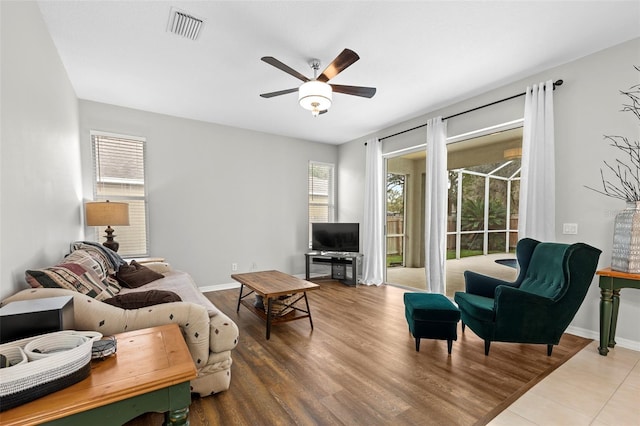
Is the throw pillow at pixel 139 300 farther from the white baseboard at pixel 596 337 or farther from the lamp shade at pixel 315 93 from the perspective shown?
the white baseboard at pixel 596 337

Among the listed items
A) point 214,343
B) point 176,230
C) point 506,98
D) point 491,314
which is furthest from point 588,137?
point 176,230

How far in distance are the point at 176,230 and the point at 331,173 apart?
131 inches

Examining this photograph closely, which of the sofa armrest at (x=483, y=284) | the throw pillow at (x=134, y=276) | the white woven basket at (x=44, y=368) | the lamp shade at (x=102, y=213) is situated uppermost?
the lamp shade at (x=102, y=213)

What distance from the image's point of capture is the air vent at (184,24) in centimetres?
216

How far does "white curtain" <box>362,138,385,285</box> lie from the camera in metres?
5.05

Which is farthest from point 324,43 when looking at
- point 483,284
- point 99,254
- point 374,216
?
point 374,216

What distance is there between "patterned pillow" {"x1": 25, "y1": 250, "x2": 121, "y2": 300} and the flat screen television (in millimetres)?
3520

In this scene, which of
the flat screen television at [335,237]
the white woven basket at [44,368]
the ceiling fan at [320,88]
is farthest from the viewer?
the flat screen television at [335,237]

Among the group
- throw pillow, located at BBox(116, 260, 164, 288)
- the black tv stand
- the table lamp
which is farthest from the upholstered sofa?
the black tv stand

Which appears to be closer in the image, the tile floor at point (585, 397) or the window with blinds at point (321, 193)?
the tile floor at point (585, 397)

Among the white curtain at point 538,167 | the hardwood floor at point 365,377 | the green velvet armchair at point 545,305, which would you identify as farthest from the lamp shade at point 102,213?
the white curtain at point 538,167

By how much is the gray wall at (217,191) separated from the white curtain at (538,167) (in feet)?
12.2

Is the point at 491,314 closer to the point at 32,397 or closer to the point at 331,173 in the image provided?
the point at 32,397

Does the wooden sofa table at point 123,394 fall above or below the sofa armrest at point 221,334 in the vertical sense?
above
